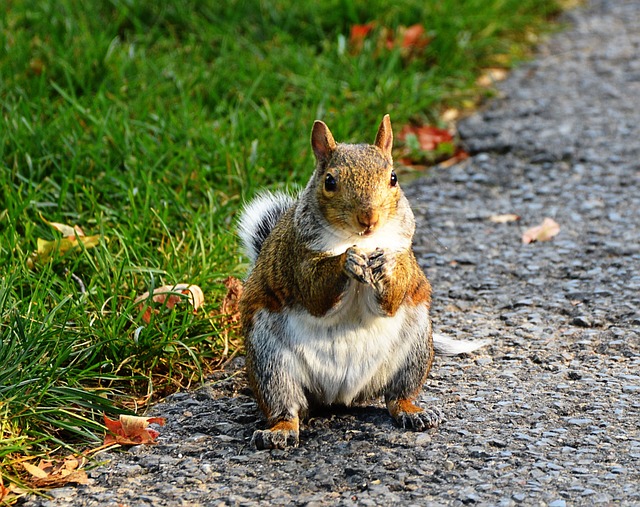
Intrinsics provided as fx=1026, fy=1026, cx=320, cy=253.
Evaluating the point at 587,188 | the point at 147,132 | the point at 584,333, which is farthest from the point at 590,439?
the point at 147,132

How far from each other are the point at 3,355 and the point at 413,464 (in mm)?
1204

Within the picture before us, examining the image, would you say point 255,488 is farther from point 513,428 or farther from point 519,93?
point 519,93

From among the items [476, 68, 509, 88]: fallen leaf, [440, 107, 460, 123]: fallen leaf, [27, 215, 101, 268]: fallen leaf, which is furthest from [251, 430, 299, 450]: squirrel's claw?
[476, 68, 509, 88]: fallen leaf

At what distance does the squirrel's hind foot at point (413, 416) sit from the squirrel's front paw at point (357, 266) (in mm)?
503

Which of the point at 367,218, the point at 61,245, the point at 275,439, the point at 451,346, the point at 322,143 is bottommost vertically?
the point at 451,346

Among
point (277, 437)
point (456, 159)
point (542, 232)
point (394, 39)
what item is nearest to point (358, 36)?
point (394, 39)

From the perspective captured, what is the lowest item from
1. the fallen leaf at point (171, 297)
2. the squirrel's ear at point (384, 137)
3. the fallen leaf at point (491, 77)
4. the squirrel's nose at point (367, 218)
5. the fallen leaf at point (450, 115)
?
the fallen leaf at point (450, 115)

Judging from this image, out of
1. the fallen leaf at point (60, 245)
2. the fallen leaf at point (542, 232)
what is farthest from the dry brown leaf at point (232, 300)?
the fallen leaf at point (542, 232)

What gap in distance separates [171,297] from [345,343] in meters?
0.88

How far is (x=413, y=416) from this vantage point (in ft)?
9.67

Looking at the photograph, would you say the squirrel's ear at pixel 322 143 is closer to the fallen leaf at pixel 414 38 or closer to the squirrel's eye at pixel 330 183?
the squirrel's eye at pixel 330 183

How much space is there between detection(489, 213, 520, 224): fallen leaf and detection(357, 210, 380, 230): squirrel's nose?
79.1 inches

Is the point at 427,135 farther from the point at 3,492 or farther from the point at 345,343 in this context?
the point at 3,492

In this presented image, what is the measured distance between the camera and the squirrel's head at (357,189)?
2.71m
